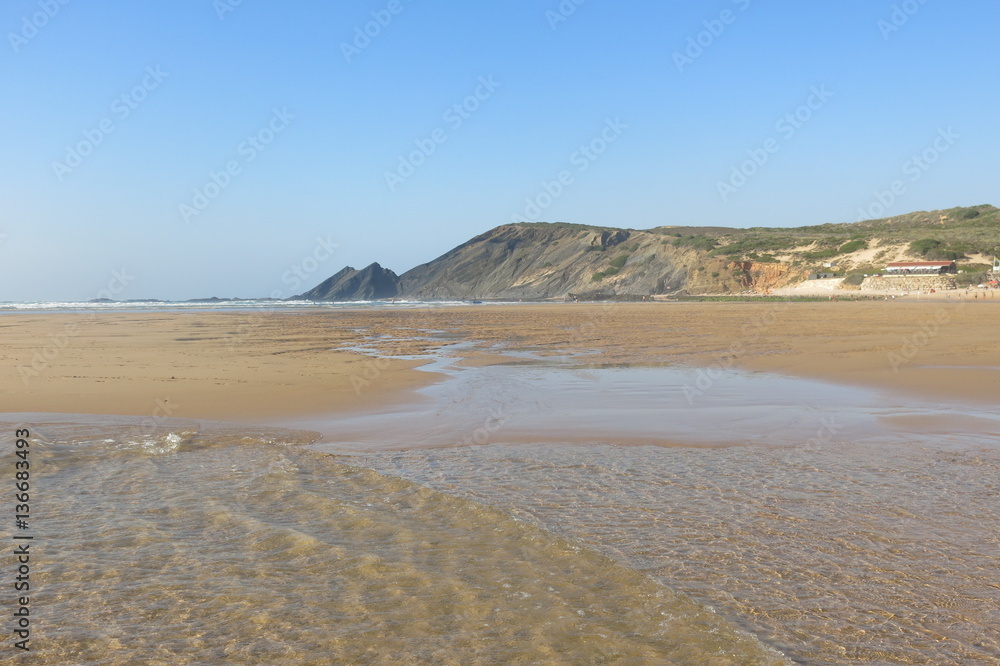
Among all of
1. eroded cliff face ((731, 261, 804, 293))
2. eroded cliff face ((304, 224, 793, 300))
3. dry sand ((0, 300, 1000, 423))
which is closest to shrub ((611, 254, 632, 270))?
eroded cliff face ((304, 224, 793, 300))

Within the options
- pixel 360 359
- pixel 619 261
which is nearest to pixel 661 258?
pixel 619 261

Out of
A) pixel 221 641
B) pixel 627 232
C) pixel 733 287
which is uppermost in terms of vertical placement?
pixel 627 232

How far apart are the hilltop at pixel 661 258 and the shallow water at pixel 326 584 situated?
7080 cm

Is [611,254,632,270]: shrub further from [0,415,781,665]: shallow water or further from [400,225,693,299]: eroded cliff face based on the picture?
[0,415,781,665]: shallow water

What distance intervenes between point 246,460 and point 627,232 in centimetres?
11752

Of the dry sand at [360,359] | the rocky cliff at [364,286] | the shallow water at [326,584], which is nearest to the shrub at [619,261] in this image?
the rocky cliff at [364,286]

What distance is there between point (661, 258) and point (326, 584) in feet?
313

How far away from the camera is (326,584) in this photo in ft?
13.6

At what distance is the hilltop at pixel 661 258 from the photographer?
7481 centimetres

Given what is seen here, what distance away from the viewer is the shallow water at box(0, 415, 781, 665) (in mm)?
3357

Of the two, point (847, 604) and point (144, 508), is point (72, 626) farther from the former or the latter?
point (847, 604)

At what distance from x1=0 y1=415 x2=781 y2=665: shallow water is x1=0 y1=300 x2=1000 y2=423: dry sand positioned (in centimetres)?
468

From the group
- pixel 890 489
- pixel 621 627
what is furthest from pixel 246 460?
pixel 890 489

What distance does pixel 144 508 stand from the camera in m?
5.62
